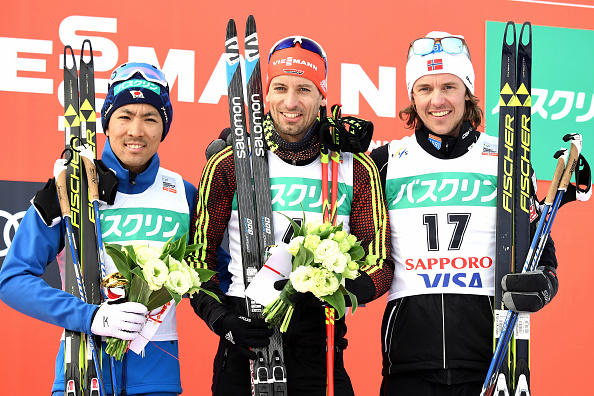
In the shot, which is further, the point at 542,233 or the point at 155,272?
the point at 542,233

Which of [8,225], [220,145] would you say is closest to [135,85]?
[220,145]

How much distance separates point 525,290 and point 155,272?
1183 mm

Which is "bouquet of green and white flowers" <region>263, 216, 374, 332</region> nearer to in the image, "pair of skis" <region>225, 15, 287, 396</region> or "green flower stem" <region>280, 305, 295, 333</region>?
"green flower stem" <region>280, 305, 295, 333</region>

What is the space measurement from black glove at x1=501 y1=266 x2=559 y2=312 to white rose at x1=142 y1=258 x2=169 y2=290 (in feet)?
3.62

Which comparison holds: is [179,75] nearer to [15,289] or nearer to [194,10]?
[194,10]

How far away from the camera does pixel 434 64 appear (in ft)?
8.60

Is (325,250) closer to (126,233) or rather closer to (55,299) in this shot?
(126,233)

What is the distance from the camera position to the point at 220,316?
2.30 metres

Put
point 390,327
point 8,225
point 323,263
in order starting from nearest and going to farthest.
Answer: point 323,263 → point 390,327 → point 8,225

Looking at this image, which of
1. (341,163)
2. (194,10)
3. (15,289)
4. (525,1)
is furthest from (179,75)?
(525,1)

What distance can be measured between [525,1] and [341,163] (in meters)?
2.24

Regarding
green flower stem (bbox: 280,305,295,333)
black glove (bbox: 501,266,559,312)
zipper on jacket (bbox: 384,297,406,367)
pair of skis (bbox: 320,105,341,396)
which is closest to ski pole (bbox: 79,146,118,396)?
green flower stem (bbox: 280,305,295,333)

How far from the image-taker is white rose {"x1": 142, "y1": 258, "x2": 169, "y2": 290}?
2.07 metres

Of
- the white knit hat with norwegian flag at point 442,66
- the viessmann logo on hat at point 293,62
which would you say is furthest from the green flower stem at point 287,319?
the white knit hat with norwegian flag at point 442,66
